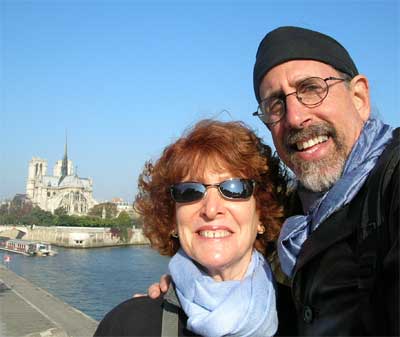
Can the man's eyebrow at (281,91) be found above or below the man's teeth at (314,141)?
above

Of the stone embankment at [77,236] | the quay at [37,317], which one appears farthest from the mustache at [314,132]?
the stone embankment at [77,236]

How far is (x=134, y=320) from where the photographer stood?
1051 millimetres

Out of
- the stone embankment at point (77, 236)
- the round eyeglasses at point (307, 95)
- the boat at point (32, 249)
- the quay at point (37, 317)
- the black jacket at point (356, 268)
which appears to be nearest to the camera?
the black jacket at point (356, 268)

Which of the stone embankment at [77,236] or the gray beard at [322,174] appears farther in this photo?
the stone embankment at [77,236]

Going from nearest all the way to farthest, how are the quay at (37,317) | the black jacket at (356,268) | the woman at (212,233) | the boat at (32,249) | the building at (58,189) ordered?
the black jacket at (356,268), the woman at (212,233), the quay at (37,317), the boat at (32,249), the building at (58,189)

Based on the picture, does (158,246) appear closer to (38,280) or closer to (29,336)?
(29,336)

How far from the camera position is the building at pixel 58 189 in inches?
1762

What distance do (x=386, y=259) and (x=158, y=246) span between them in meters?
0.73

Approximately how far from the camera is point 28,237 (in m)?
34.3

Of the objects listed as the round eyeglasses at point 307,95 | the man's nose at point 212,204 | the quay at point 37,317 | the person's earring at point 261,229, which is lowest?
the quay at point 37,317

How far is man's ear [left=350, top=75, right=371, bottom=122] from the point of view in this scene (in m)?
1.20

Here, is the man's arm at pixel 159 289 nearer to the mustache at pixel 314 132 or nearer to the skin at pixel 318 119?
the skin at pixel 318 119

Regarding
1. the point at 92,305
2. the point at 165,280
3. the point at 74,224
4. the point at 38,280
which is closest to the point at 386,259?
the point at 165,280

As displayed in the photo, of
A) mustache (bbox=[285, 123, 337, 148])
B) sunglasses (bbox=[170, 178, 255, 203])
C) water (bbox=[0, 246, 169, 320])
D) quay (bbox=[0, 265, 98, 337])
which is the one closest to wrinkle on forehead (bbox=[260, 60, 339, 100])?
mustache (bbox=[285, 123, 337, 148])
